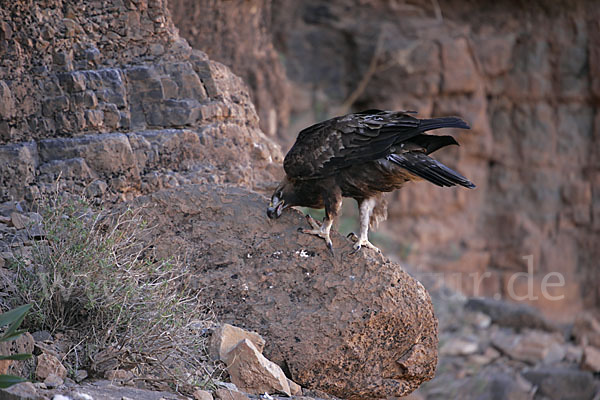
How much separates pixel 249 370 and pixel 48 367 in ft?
3.18

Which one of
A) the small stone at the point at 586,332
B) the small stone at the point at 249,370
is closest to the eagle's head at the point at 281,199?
the small stone at the point at 249,370

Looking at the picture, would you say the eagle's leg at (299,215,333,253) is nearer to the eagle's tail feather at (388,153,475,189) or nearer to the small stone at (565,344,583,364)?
the eagle's tail feather at (388,153,475,189)

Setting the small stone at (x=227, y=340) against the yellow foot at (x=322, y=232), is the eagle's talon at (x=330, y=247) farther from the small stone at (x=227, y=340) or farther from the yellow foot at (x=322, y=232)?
the small stone at (x=227, y=340)

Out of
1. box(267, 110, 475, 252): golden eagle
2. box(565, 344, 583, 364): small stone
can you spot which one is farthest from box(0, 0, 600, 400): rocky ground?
box(565, 344, 583, 364): small stone

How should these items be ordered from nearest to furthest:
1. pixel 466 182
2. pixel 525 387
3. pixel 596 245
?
pixel 466 182, pixel 525 387, pixel 596 245

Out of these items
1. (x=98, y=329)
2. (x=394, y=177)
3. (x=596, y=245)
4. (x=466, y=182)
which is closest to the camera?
(x=98, y=329)

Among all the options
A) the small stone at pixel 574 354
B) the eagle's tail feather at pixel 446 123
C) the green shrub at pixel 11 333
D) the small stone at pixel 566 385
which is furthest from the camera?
the small stone at pixel 574 354

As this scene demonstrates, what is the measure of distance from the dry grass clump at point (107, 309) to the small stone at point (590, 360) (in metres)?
5.56

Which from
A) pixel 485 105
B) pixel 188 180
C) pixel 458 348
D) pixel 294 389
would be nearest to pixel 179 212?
pixel 188 180

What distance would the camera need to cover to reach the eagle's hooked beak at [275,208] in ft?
14.2

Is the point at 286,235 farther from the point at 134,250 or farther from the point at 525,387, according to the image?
the point at 525,387

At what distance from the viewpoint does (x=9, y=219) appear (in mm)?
4031

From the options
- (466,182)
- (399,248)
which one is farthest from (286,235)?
(399,248)

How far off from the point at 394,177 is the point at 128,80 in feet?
6.15
